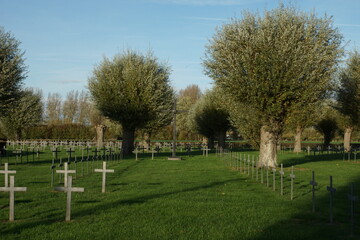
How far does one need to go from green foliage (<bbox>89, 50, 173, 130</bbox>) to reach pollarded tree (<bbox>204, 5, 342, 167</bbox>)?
13.2 metres

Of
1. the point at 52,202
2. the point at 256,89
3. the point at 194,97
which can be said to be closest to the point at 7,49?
the point at 256,89

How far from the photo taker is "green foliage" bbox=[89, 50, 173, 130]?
136ft

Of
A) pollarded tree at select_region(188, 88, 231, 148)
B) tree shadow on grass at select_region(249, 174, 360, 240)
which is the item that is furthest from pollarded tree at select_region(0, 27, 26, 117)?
pollarded tree at select_region(188, 88, 231, 148)

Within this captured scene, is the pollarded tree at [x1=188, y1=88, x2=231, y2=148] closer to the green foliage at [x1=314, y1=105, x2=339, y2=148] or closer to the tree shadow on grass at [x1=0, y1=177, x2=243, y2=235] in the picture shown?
the green foliage at [x1=314, y1=105, x2=339, y2=148]

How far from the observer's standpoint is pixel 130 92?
41500 millimetres

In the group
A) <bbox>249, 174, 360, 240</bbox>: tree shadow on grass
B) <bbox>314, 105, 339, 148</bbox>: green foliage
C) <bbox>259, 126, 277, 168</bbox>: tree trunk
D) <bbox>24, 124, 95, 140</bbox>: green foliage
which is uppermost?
<bbox>314, 105, 339, 148</bbox>: green foliage

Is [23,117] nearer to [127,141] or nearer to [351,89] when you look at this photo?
[127,141]

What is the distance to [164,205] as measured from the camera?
44.4 feet

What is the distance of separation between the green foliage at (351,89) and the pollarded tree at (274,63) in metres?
11.7

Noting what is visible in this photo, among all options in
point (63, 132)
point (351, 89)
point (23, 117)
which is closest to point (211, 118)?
point (351, 89)

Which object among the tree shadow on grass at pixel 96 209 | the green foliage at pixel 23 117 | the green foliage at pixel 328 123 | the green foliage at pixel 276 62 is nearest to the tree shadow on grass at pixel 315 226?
the tree shadow on grass at pixel 96 209

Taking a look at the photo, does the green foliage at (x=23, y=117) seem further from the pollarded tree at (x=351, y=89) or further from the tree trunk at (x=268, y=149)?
the tree trunk at (x=268, y=149)

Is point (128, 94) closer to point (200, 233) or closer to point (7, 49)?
point (7, 49)

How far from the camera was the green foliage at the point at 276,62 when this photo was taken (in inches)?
1053
